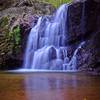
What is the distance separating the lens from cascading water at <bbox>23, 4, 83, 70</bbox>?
15.3 meters

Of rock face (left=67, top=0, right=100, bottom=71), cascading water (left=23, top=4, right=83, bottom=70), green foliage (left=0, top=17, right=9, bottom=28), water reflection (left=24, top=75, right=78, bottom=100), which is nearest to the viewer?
water reflection (left=24, top=75, right=78, bottom=100)

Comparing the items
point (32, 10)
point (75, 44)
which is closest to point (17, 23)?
point (32, 10)

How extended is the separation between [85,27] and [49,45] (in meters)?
1.85

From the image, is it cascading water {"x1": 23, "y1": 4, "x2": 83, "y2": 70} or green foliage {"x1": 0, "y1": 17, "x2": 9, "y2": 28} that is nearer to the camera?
cascading water {"x1": 23, "y1": 4, "x2": 83, "y2": 70}

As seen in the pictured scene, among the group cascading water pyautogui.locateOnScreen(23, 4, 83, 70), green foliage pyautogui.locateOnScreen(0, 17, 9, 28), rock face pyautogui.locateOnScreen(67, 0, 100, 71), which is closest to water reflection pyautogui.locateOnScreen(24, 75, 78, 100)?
rock face pyautogui.locateOnScreen(67, 0, 100, 71)

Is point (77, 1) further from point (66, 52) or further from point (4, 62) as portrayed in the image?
point (4, 62)

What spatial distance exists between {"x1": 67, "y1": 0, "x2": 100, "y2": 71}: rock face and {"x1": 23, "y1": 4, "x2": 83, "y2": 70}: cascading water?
33cm

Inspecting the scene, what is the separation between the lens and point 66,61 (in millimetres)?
15250

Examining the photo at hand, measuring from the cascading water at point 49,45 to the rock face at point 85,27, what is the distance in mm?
327

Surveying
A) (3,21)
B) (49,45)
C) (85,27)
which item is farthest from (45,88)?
(3,21)

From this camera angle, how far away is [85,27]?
16.0 meters

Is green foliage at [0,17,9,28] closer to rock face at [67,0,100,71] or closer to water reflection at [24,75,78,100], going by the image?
rock face at [67,0,100,71]

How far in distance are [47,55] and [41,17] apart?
3.19 meters

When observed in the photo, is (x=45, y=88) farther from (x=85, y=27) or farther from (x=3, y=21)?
(x=3, y=21)
